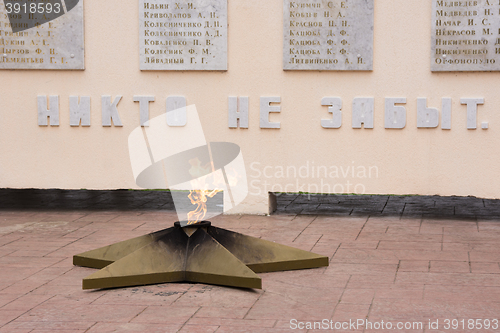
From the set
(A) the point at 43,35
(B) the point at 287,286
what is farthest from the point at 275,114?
(B) the point at 287,286

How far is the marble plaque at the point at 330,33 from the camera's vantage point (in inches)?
255

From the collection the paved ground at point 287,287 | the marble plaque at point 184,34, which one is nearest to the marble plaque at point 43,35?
the marble plaque at point 184,34

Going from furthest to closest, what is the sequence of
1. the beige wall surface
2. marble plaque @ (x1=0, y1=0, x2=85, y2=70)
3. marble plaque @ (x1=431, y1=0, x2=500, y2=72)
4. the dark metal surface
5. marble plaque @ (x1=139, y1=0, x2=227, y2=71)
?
marble plaque @ (x1=0, y1=0, x2=85, y2=70) < marble plaque @ (x1=139, y1=0, x2=227, y2=71) < the beige wall surface < marble plaque @ (x1=431, y1=0, x2=500, y2=72) < the dark metal surface

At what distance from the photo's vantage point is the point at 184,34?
22.0ft

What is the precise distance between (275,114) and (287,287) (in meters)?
3.00

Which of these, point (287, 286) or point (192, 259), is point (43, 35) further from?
point (287, 286)

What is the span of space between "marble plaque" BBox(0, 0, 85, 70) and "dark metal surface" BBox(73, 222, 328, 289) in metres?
3.07

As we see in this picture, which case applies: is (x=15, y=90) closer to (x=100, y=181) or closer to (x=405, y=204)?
(x=100, y=181)

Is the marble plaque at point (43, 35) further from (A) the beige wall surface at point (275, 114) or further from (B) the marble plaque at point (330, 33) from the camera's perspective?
(B) the marble plaque at point (330, 33)

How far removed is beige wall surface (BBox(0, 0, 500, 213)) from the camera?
643 cm

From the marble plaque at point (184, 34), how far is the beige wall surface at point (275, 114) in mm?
113

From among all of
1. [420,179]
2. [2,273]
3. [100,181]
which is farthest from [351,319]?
[100,181]
